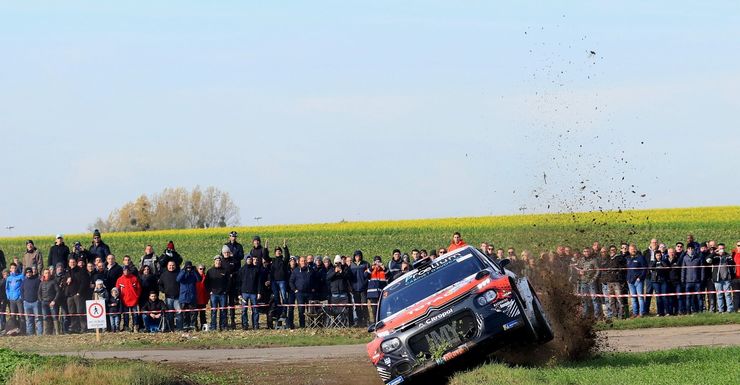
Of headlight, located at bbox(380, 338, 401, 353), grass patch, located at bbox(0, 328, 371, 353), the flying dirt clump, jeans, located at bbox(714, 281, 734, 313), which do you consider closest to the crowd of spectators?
jeans, located at bbox(714, 281, 734, 313)

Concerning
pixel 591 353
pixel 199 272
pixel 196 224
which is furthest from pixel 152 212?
pixel 591 353

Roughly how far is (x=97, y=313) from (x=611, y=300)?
41.2 ft

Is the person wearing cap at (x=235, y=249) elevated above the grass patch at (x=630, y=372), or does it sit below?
above

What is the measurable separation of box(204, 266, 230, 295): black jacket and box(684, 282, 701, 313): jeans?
11.6 m

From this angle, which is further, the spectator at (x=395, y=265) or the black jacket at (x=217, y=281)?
the black jacket at (x=217, y=281)

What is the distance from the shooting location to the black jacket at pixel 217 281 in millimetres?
28938

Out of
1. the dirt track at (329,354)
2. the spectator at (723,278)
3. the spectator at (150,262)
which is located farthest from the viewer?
Answer: the spectator at (150,262)

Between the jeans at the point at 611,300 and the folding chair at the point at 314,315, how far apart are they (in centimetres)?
713

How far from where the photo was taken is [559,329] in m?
17.0

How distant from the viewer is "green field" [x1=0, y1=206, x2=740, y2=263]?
1951 inches

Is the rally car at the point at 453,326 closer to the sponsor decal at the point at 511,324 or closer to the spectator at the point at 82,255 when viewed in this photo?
the sponsor decal at the point at 511,324

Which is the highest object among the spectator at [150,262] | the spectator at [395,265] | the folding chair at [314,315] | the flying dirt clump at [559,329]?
the spectator at [150,262]

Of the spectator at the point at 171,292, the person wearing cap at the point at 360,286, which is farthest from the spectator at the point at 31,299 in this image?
the person wearing cap at the point at 360,286

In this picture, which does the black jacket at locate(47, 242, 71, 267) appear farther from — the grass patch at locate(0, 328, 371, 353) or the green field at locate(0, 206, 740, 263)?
the green field at locate(0, 206, 740, 263)
